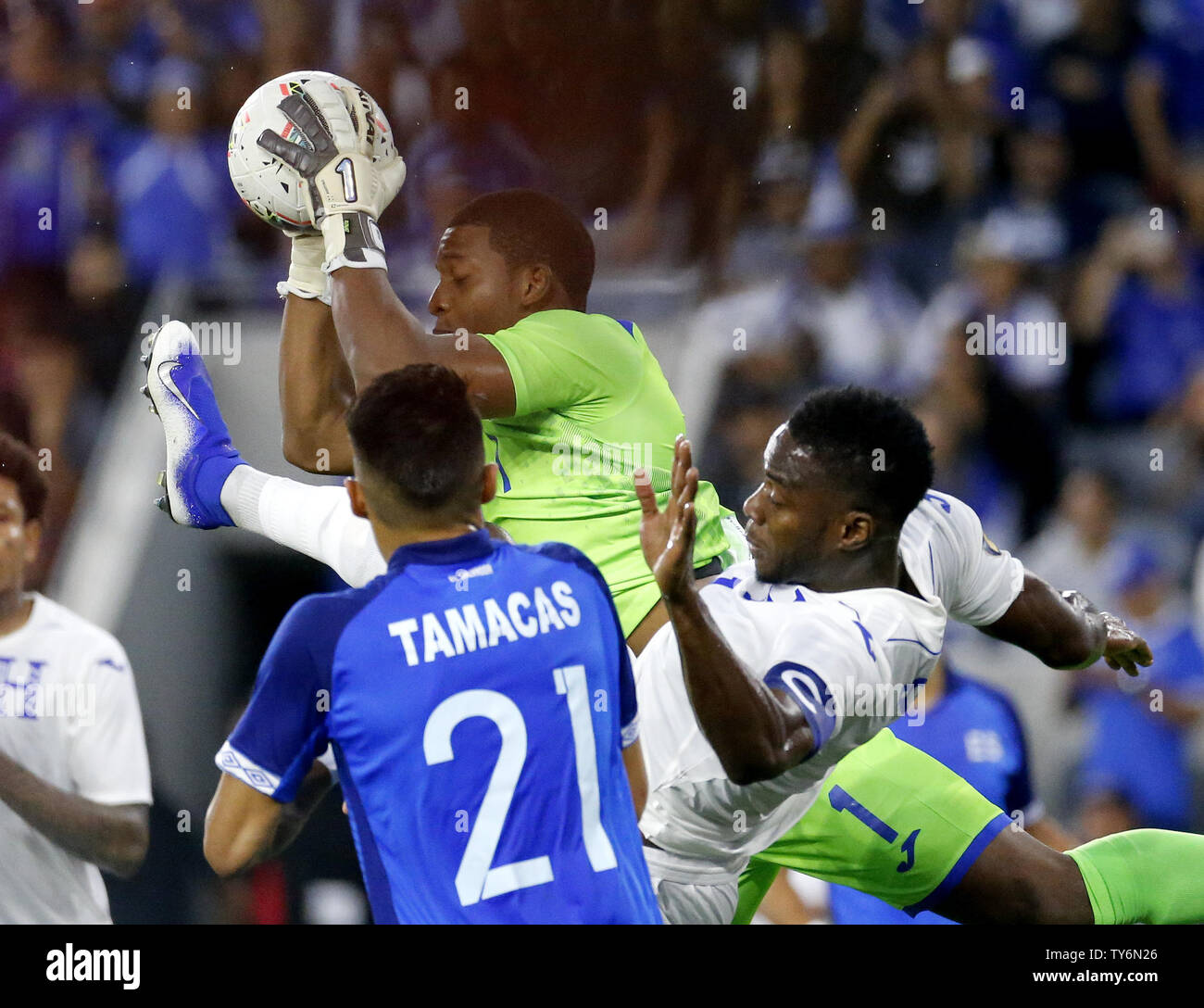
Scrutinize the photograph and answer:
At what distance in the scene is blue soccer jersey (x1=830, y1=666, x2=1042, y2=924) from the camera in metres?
3.47

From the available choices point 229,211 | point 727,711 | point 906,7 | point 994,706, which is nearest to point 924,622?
point 727,711

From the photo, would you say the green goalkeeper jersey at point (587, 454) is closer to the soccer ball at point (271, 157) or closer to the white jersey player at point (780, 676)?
the white jersey player at point (780, 676)

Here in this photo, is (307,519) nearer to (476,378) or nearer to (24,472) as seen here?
(476,378)

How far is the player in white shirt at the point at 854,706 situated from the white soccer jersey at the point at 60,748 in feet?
4.04

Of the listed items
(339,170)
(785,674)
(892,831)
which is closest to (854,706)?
(785,674)

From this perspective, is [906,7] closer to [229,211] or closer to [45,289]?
[229,211]

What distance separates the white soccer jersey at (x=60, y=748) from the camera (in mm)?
3234

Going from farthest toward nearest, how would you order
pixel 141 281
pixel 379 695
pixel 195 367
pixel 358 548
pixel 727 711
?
pixel 141 281, pixel 195 367, pixel 358 548, pixel 727 711, pixel 379 695

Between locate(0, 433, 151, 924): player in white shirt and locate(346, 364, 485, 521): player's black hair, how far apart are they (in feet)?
4.32

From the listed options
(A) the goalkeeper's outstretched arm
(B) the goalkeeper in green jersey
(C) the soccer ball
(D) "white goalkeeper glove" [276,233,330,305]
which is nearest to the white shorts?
(B) the goalkeeper in green jersey

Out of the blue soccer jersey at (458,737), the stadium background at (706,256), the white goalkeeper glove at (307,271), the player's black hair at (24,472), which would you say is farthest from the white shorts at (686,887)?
the player's black hair at (24,472)

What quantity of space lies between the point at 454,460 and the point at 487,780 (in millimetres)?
477

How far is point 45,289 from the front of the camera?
11.7ft
